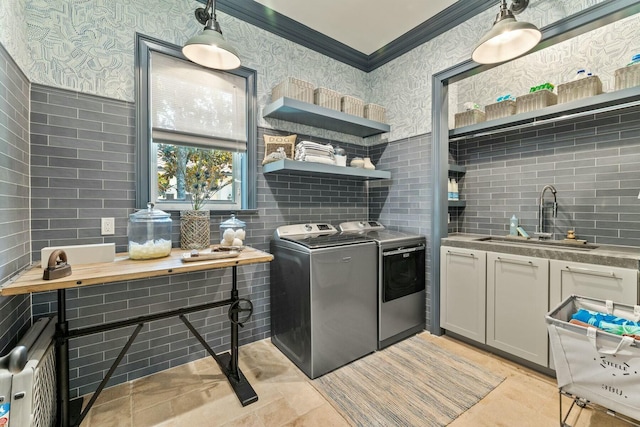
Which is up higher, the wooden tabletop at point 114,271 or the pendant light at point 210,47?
the pendant light at point 210,47

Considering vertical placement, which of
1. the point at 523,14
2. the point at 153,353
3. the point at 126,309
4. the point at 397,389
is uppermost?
the point at 523,14

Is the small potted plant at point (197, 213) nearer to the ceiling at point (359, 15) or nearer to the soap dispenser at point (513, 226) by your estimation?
the ceiling at point (359, 15)

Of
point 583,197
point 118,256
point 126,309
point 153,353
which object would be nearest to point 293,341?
point 153,353

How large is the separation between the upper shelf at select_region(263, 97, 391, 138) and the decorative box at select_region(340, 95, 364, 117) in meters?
0.08

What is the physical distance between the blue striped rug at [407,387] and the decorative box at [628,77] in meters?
2.20

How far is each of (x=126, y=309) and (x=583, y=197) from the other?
3.68m

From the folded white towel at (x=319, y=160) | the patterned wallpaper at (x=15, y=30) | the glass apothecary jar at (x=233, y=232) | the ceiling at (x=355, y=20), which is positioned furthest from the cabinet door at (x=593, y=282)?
the patterned wallpaper at (x=15, y=30)

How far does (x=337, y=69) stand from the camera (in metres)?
3.04

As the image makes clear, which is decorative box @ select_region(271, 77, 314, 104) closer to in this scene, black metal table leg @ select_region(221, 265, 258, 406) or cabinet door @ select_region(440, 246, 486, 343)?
black metal table leg @ select_region(221, 265, 258, 406)

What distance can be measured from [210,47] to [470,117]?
2363 millimetres

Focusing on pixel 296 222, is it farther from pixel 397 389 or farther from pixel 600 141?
pixel 600 141

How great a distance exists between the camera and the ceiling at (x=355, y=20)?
2.34 meters

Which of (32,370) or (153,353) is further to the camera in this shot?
(153,353)

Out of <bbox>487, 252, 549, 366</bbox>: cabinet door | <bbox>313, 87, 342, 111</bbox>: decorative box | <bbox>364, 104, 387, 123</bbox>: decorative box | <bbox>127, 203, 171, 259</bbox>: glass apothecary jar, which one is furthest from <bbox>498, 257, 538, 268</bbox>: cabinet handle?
<bbox>127, 203, 171, 259</bbox>: glass apothecary jar
